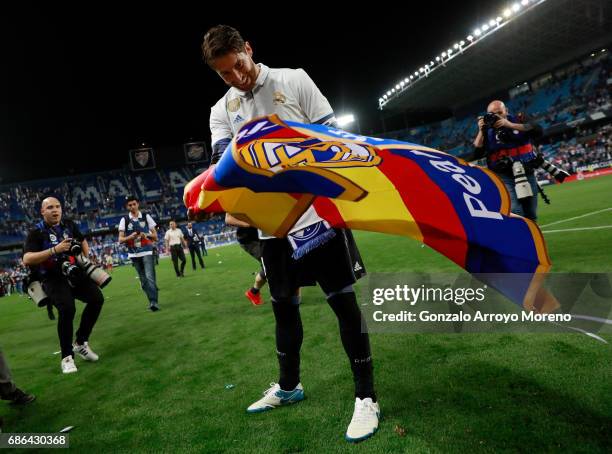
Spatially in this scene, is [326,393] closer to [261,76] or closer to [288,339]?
[288,339]

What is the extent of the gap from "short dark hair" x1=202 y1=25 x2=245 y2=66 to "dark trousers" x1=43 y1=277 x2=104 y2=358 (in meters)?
3.54

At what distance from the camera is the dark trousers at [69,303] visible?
13.8ft

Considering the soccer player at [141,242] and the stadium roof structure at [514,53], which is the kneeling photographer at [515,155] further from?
the stadium roof structure at [514,53]

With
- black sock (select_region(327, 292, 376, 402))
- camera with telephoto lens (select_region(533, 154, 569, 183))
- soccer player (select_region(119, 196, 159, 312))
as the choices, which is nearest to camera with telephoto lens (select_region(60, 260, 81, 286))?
soccer player (select_region(119, 196, 159, 312))

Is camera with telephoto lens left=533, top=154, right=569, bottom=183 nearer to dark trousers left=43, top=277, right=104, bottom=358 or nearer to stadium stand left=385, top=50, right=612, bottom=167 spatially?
dark trousers left=43, top=277, right=104, bottom=358

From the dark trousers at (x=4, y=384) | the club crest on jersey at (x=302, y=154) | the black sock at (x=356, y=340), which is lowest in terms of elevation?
the dark trousers at (x=4, y=384)

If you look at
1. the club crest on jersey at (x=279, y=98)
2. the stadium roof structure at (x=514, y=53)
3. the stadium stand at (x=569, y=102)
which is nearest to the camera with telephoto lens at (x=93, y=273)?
the club crest on jersey at (x=279, y=98)

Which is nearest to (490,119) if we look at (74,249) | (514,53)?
(74,249)

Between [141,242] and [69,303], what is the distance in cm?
307

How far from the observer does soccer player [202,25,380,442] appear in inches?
79.3

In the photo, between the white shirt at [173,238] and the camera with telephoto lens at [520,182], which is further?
the white shirt at [173,238]

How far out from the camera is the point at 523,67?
37.3m

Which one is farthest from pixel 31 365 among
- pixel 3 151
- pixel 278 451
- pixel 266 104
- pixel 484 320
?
pixel 3 151

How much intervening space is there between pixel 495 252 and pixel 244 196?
1.17 meters
